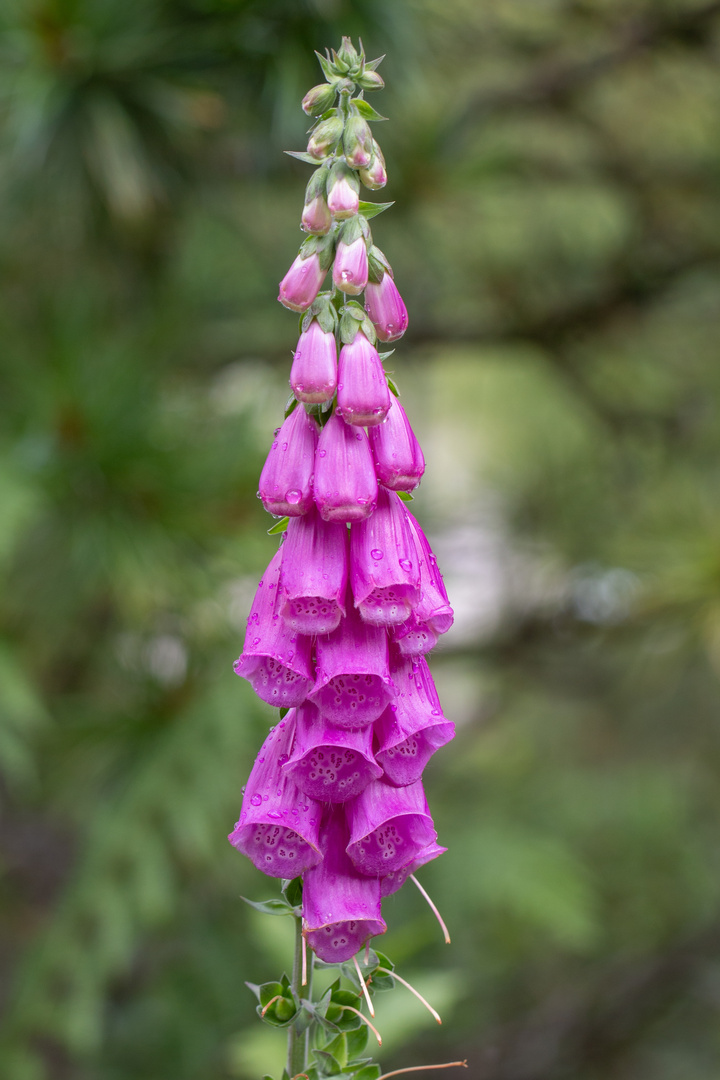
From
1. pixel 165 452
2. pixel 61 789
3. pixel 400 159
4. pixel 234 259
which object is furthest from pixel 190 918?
pixel 400 159

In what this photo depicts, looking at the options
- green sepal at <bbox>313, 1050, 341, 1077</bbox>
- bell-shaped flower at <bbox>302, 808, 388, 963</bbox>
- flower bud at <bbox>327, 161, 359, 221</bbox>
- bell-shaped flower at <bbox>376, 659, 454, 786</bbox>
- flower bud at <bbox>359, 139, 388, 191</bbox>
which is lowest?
green sepal at <bbox>313, 1050, 341, 1077</bbox>

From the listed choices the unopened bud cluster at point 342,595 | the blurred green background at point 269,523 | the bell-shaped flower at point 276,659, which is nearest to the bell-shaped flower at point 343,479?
the unopened bud cluster at point 342,595

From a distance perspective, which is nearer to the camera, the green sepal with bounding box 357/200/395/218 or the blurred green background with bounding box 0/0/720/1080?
the green sepal with bounding box 357/200/395/218

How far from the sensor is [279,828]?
37.9 inches

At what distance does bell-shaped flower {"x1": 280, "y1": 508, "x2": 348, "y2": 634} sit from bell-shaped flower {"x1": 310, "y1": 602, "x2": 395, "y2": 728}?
22mm

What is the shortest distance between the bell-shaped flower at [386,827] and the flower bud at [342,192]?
58 cm

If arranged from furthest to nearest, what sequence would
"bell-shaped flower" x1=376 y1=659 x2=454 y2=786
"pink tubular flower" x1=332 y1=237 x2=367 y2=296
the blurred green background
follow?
the blurred green background, "bell-shaped flower" x1=376 y1=659 x2=454 y2=786, "pink tubular flower" x1=332 y1=237 x2=367 y2=296

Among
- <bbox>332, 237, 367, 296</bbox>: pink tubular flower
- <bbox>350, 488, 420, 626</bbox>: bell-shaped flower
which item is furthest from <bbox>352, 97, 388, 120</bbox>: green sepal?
<bbox>350, 488, 420, 626</bbox>: bell-shaped flower

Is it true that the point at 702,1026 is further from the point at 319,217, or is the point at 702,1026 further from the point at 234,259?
the point at 319,217

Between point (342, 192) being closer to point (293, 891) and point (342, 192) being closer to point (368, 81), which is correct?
point (368, 81)

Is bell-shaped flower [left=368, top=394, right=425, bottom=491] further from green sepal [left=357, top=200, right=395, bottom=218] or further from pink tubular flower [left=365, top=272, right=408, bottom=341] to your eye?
green sepal [left=357, top=200, right=395, bottom=218]

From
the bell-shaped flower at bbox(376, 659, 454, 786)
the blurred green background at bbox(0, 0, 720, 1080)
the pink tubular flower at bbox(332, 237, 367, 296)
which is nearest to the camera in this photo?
the pink tubular flower at bbox(332, 237, 367, 296)

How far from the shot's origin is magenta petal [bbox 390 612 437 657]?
3.21ft

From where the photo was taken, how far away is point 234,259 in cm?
362
